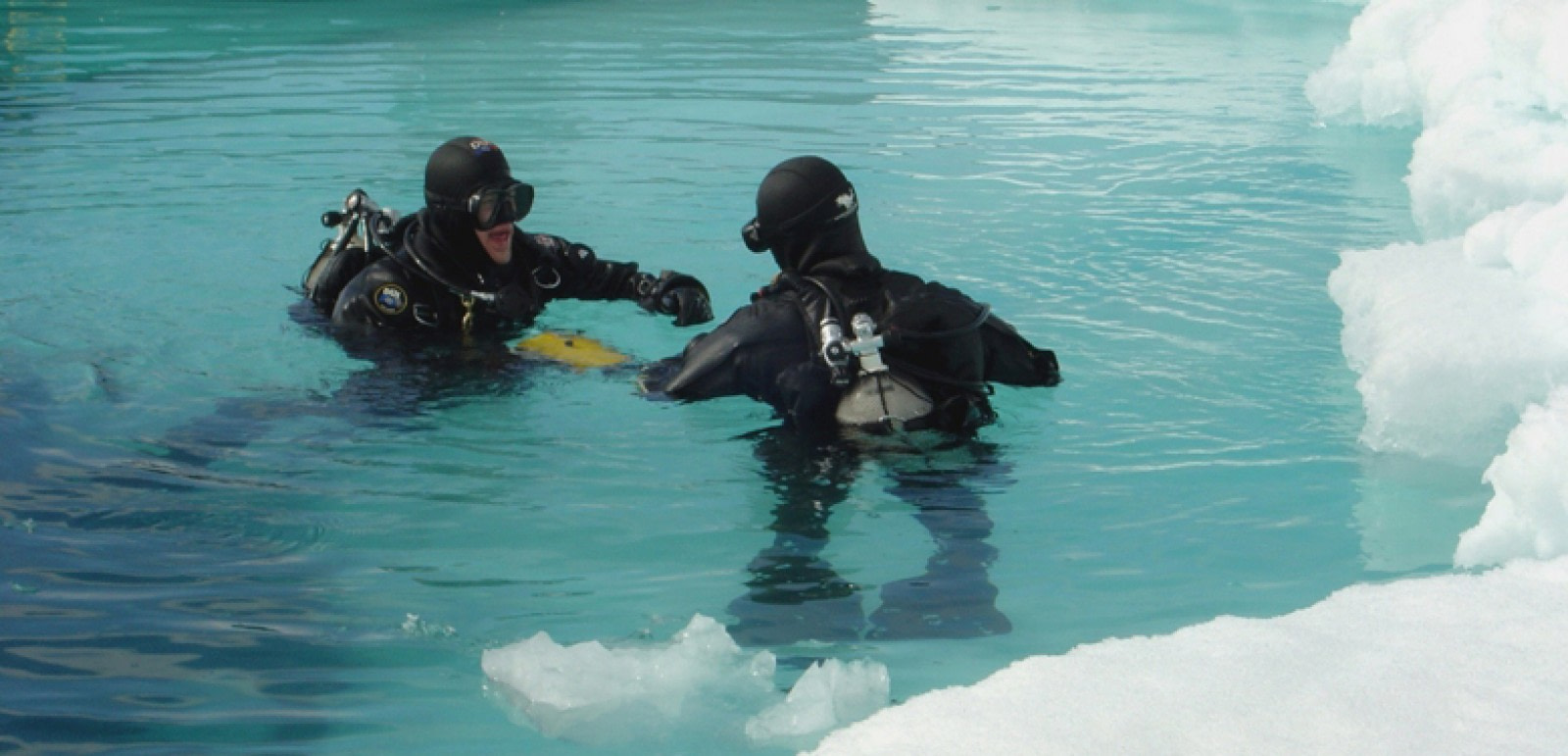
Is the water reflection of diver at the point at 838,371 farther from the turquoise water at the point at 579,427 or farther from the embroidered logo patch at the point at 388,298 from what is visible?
the embroidered logo patch at the point at 388,298

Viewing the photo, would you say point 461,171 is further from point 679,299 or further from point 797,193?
point 797,193

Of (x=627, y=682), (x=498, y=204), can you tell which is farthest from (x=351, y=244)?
(x=627, y=682)

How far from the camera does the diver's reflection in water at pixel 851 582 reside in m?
3.91

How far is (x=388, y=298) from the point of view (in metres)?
5.61

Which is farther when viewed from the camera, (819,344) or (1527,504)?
(819,344)

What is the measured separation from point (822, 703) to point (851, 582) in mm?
888

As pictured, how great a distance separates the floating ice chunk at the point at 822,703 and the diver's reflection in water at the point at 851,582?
37 cm

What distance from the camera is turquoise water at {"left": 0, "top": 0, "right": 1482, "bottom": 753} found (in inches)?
150

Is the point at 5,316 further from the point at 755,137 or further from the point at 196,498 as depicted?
the point at 755,137

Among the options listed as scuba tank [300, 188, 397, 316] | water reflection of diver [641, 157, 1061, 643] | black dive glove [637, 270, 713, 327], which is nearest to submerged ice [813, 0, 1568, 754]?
water reflection of diver [641, 157, 1061, 643]

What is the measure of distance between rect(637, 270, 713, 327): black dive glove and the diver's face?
56 cm

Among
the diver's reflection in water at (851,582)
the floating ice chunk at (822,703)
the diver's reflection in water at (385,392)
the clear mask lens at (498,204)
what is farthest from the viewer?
the clear mask lens at (498,204)

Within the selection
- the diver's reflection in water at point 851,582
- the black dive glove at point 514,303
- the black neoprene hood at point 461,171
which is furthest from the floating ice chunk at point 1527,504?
the black neoprene hood at point 461,171

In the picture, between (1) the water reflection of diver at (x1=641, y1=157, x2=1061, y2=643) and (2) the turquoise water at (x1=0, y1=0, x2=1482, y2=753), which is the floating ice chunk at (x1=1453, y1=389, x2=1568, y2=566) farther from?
(1) the water reflection of diver at (x1=641, y1=157, x2=1061, y2=643)
